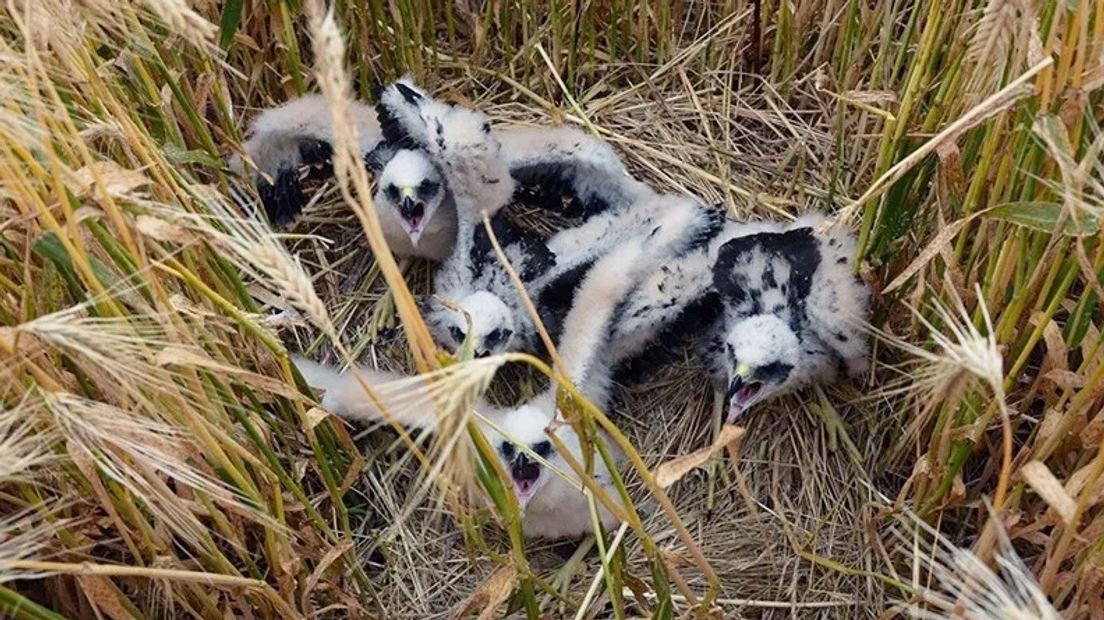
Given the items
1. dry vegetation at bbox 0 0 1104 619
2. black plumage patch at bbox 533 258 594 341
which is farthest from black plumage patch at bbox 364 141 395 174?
black plumage patch at bbox 533 258 594 341

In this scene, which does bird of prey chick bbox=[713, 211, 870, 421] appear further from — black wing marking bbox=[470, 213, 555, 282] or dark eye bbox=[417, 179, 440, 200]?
dark eye bbox=[417, 179, 440, 200]

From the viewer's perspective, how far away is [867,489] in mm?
1690

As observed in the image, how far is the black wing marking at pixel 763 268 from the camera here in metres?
1.78

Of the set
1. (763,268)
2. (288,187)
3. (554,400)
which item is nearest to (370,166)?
(288,187)

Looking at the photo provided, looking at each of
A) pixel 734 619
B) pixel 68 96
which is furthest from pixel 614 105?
pixel 68 96

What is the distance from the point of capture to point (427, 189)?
199cm

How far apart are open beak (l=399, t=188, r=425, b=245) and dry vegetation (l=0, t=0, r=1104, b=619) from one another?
0.48ft

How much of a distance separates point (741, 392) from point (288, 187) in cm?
96

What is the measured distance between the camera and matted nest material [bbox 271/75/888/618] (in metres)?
1.65

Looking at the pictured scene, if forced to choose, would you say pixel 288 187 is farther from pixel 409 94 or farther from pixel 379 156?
pixel 409 94

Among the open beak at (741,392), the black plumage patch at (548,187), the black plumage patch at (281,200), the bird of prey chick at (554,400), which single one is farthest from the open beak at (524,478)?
the black plumage patch at (281,200)

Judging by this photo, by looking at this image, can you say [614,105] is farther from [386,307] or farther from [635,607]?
[635,607]

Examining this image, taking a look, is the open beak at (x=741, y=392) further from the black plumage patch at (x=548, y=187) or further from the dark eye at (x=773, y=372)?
the black plumage patch at (x=548, y=187)

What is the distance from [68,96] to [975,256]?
113cm
